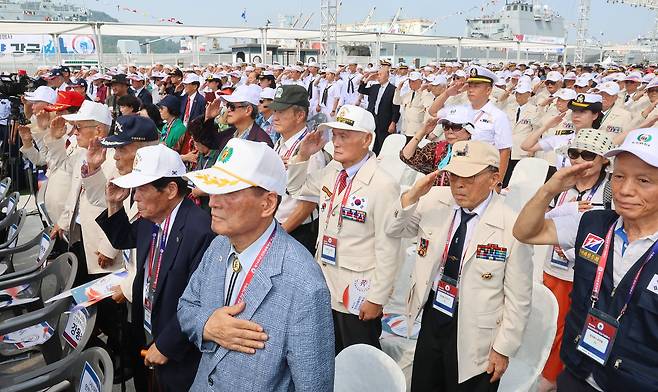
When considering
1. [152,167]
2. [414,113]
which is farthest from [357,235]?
[414,113]

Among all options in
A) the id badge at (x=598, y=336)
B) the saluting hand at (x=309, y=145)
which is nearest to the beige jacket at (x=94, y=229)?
the saluting hand at (x=309, y=145)

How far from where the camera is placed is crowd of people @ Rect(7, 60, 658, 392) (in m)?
1.72

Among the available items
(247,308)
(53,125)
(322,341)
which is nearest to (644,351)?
(322,341)

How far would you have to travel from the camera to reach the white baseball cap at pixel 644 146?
1767 mm

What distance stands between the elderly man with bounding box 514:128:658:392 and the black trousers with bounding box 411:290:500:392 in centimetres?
48

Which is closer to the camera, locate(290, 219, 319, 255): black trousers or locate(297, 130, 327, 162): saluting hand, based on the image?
locate(297, 130, 327, 162): saluting hand

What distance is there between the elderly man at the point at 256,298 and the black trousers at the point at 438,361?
1018 millimetres

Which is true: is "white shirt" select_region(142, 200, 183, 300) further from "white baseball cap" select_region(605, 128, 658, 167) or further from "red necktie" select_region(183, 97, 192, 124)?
"red necktie" select_region(183, 97, 192, 124)

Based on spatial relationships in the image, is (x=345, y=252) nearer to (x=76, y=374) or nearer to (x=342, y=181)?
(x=342, y=181)

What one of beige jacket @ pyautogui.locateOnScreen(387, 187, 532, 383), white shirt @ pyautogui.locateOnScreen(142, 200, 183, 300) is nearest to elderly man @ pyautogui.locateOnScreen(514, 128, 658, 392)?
beige jacket @ pyautogui.locateOnScreen(387, 187, 532, 383)

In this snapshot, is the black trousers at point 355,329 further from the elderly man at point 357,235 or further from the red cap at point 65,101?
the red cap at point 65,101

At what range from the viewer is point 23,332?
2848 mm

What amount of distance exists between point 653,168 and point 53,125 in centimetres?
474

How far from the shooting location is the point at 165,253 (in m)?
2.34
